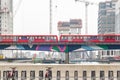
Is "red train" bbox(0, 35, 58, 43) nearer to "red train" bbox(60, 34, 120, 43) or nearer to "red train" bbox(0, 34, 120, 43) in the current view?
"red train" bbox(0, 34, 120, 43)

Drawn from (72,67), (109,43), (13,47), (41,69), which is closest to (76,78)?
(72,67)

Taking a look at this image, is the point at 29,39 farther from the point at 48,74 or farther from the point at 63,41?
the point at 48,74

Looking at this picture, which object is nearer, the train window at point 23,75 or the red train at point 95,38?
the train window at point 23,75

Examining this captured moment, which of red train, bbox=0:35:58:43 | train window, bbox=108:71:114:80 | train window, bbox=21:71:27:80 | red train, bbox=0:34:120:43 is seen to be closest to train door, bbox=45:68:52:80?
train window, bbox=21:71:27:80

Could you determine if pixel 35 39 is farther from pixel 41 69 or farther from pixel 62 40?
pixel 41 69

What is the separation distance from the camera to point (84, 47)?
242 ft

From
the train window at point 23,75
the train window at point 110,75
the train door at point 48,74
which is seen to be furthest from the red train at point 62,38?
the train door at point 48,74

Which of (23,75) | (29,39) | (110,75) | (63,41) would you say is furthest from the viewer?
(63,41)

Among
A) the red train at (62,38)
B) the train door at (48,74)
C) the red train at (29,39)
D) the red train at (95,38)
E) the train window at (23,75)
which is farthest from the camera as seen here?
the red train at (29,39)

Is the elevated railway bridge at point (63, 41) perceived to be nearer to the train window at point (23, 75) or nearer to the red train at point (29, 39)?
the red train at point (29, 39)

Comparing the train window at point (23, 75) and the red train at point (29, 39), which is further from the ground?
the red train at point (29, 39)

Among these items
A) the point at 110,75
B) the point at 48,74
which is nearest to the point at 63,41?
the point at 110,75

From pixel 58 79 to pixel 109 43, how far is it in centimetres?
3759

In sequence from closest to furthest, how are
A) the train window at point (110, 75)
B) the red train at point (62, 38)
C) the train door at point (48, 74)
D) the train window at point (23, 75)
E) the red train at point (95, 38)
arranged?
the train door at point (48, 74)
the train window at point (110, 75)
the train window at point (23, 75)
the red train at point (95, 38)
the red train at point (62, 38)
